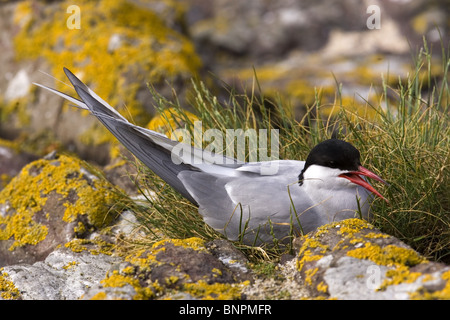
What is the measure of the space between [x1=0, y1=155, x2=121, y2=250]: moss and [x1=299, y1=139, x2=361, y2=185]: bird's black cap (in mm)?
1258

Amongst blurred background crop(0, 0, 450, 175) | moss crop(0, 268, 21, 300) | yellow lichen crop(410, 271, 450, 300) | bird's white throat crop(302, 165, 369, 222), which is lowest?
moss crop(0, 268, 21, 300)

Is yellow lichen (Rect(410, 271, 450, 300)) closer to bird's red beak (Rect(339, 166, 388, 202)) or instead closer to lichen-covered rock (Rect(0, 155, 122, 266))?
bird's red beak (Rect(339, 166, 388, 202))

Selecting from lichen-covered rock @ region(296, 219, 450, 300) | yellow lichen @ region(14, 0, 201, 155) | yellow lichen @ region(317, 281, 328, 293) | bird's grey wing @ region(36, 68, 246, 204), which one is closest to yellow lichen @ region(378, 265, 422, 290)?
lichen-covered rock @ region(296, 219, 450, 300)

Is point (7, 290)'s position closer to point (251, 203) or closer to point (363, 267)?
point (251, 203)

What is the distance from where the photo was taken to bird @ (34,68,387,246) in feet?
8.31

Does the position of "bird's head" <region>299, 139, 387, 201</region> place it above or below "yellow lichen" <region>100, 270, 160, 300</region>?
above

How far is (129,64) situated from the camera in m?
4.64

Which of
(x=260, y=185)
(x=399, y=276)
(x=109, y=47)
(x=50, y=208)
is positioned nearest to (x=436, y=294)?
(x=399, y=276)

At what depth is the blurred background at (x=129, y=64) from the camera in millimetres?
4520

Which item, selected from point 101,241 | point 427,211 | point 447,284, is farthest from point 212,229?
point 447,284

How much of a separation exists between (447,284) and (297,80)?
5268mm

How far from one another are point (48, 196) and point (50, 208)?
0.09 meters

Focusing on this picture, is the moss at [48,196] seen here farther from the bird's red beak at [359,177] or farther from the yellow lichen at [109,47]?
the bird's red beak at [359,177]
